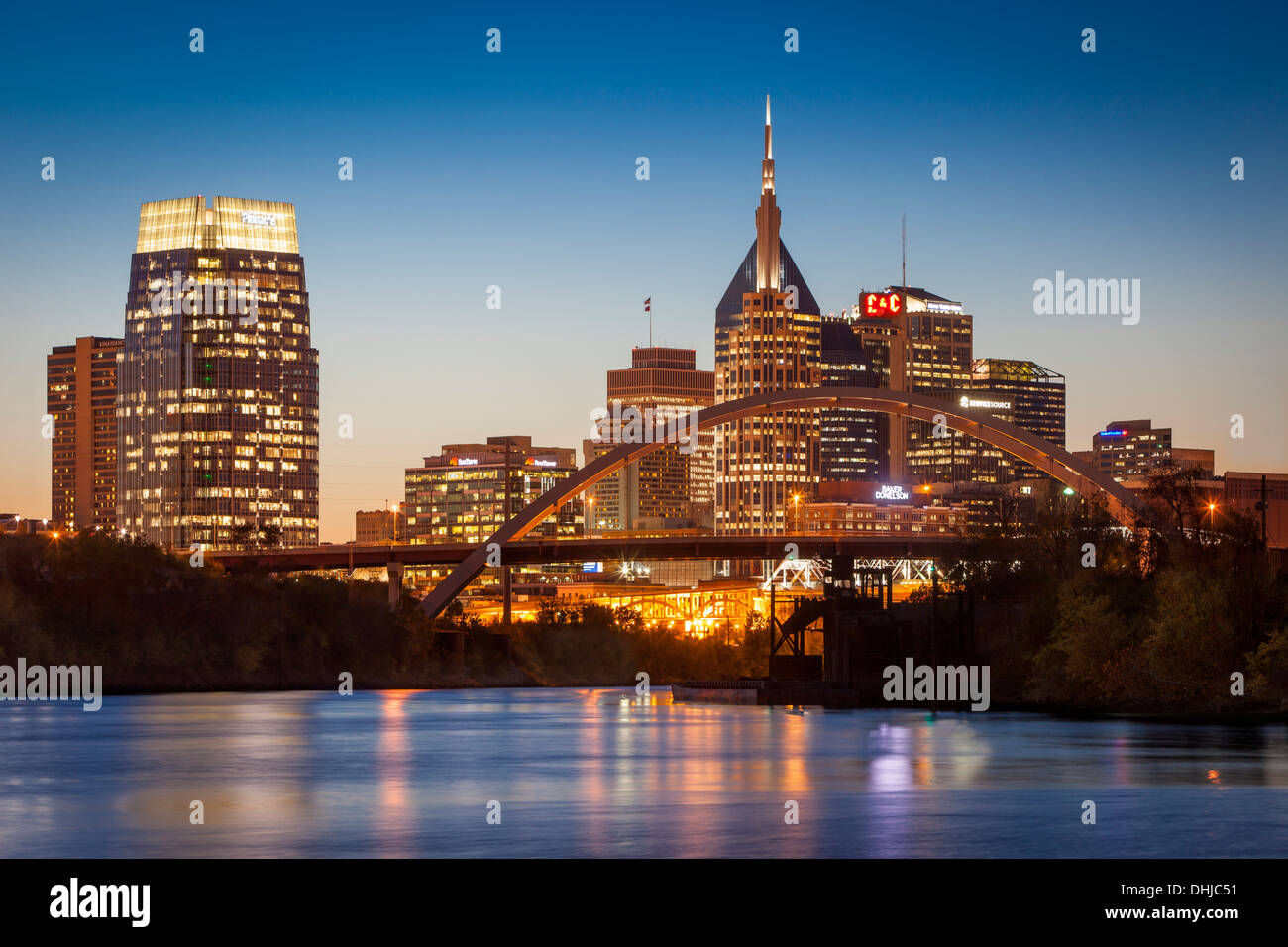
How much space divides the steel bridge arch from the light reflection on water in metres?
50.1

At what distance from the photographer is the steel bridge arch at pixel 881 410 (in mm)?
120488

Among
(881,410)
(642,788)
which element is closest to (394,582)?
(881,410)

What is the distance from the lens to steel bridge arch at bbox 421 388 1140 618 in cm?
12049

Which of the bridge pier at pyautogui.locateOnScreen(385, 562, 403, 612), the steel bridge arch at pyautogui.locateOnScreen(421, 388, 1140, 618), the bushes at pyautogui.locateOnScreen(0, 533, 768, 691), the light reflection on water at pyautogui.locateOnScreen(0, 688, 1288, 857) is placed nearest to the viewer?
the light reflection on water at pyautogui.locateOnScreen(0, 688, 1288, 857)

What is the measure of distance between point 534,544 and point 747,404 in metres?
19.4

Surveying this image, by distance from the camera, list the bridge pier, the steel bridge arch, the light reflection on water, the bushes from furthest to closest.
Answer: the bridge pier
the steel bridge arch
the bushes
the light reflection on water

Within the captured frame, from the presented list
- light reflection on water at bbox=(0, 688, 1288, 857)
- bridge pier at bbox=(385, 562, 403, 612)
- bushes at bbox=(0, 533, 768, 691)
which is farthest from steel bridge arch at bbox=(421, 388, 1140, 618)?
light reflection on water at bbox=(0, 688, 1288, 857)

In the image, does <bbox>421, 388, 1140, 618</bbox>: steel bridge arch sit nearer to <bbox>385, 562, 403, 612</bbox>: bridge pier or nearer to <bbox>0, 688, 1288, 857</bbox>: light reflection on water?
<bbox>385, 562, 403, 612</bbox>: bridge pier

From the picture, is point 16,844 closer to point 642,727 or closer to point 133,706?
point 642,727

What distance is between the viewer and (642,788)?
140 ft

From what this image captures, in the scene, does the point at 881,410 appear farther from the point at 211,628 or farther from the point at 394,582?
the point at 211,628

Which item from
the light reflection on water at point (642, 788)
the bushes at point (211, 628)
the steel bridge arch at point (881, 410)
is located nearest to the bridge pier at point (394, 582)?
the bushes at point (211, 628)
